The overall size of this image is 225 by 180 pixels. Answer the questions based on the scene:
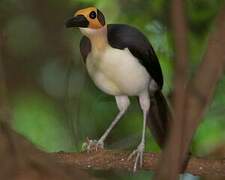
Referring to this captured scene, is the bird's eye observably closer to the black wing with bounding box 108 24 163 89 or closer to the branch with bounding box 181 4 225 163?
the black wing with bounding box 108 24 163 89

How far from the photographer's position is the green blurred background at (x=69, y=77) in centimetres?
91

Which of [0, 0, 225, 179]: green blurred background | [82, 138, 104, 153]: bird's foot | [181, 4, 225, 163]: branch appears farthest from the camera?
[0, 0, 225, 179]: green blurred background

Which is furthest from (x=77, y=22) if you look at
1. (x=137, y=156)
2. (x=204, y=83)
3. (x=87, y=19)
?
(x=204, y=83)

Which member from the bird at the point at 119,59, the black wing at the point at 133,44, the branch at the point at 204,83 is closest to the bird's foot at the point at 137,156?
the bird at the point at 119,59

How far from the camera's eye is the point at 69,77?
95 cm

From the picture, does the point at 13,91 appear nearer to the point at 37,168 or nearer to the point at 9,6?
the point at 9,6

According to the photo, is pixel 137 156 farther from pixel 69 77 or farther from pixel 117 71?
pixel 69 77

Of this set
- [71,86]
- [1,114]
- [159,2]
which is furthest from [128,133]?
[1,114]

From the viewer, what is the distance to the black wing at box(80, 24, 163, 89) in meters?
0.74

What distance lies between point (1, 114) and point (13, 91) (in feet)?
2.41

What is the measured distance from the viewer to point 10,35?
0.93 m

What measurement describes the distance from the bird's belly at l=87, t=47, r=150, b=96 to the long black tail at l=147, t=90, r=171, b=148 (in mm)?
54

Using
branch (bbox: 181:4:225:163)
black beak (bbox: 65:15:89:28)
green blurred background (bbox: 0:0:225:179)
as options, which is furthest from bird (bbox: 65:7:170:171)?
branch (bbox: 181:4:225:163)

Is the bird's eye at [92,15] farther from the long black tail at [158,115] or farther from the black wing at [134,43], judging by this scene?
the long black tail at [158,115]
